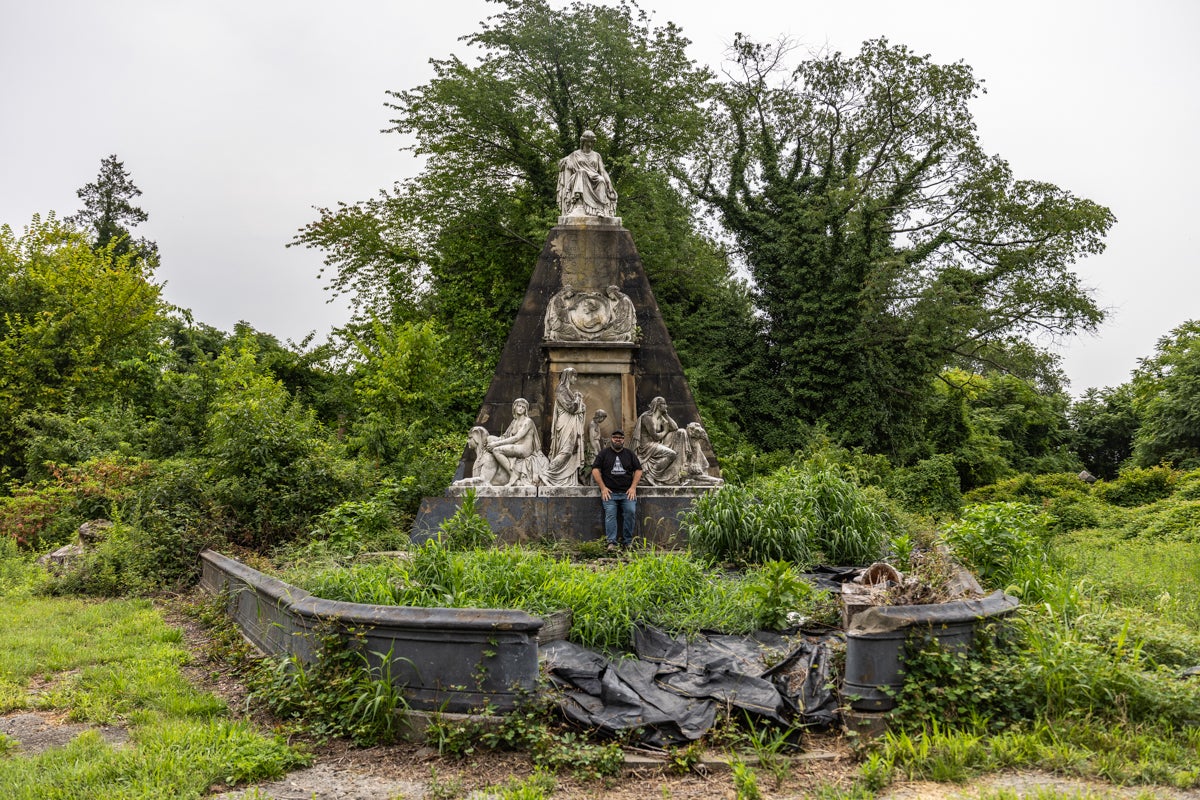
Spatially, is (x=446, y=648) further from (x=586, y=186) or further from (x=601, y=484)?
(x=586, y=186)

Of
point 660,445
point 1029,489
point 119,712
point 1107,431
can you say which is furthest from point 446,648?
point 1107,431

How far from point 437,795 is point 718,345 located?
65.7ft

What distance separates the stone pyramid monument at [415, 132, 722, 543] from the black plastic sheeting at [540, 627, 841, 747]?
436 cm

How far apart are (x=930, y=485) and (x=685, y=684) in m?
15.2

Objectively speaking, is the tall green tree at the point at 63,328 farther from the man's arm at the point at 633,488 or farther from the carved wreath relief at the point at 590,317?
the man's arm at the point at 633,488

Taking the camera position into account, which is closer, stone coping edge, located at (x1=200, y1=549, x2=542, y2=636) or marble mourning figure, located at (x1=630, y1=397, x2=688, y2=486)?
stone coping edge, located at (x1=200, y1=549, x2=542, y2=636)

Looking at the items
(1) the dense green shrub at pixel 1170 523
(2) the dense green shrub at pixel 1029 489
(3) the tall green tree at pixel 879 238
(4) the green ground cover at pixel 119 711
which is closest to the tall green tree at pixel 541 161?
(3) the tall green tree at pixel 879 238

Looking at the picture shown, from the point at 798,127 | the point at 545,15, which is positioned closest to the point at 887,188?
the point at 798,127

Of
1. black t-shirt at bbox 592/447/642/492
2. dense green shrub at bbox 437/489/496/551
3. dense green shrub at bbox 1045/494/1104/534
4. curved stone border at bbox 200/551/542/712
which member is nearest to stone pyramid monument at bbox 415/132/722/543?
black t-shirt at bbox 592/447/642/492

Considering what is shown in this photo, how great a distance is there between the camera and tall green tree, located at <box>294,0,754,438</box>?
21.6 meters

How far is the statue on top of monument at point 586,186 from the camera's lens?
13.1 m

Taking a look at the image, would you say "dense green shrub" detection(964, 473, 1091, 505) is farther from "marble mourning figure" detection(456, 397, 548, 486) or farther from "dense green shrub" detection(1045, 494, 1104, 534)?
"marble mourning figure" detection(456, 397, 548, 486)

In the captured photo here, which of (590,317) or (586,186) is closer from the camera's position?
(590,317)

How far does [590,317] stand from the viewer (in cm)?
1224
